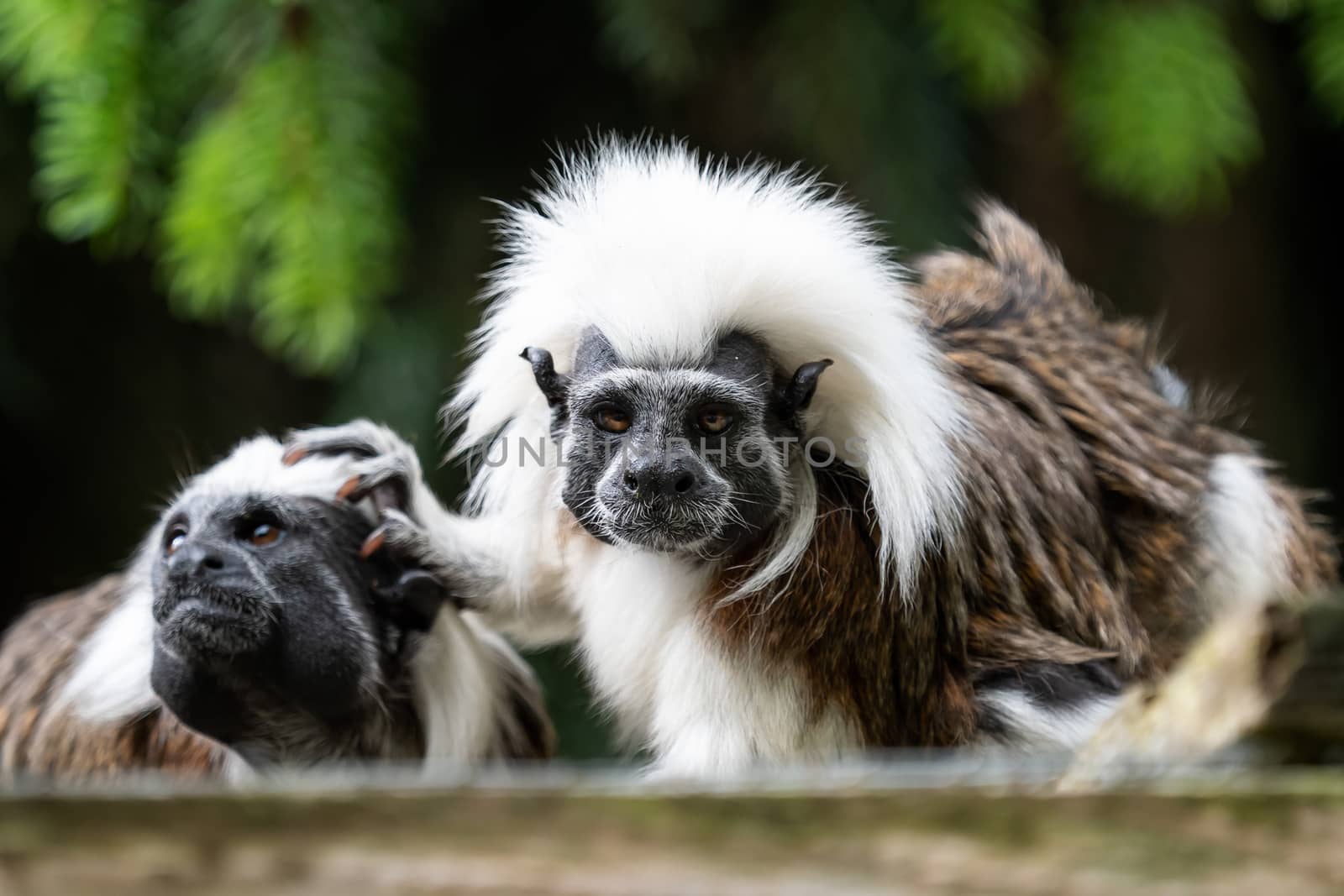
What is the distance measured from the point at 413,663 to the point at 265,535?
29cm

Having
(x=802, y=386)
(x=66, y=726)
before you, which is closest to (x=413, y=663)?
(x=66, y=726)

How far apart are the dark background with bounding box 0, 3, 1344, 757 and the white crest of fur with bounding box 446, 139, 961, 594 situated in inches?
22.7

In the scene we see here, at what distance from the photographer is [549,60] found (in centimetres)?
315

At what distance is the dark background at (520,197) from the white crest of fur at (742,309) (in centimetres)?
58

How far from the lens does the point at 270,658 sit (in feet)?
6.93

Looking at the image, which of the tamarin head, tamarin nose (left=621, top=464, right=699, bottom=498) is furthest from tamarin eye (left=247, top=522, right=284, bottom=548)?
tamarin nose (left=621, top=464, right=699, bottom=498)

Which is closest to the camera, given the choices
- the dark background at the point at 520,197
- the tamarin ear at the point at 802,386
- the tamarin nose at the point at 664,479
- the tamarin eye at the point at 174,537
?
the tamarin nose at the point at 664,479

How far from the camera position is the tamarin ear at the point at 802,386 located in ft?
6.54

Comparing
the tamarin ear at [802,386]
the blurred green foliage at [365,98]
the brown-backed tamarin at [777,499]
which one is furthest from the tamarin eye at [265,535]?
the tamarin ear at [802,386]

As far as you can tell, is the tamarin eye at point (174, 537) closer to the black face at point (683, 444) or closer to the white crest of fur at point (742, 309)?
the white crest of fur at point (742, 309)

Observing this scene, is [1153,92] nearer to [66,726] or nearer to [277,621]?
[277,621]

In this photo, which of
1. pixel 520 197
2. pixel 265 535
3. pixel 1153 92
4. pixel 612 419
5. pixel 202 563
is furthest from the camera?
pixel 520 197

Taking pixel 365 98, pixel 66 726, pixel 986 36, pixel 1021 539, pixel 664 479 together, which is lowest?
pixel 66 726

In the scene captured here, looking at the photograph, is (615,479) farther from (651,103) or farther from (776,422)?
(651,103)
